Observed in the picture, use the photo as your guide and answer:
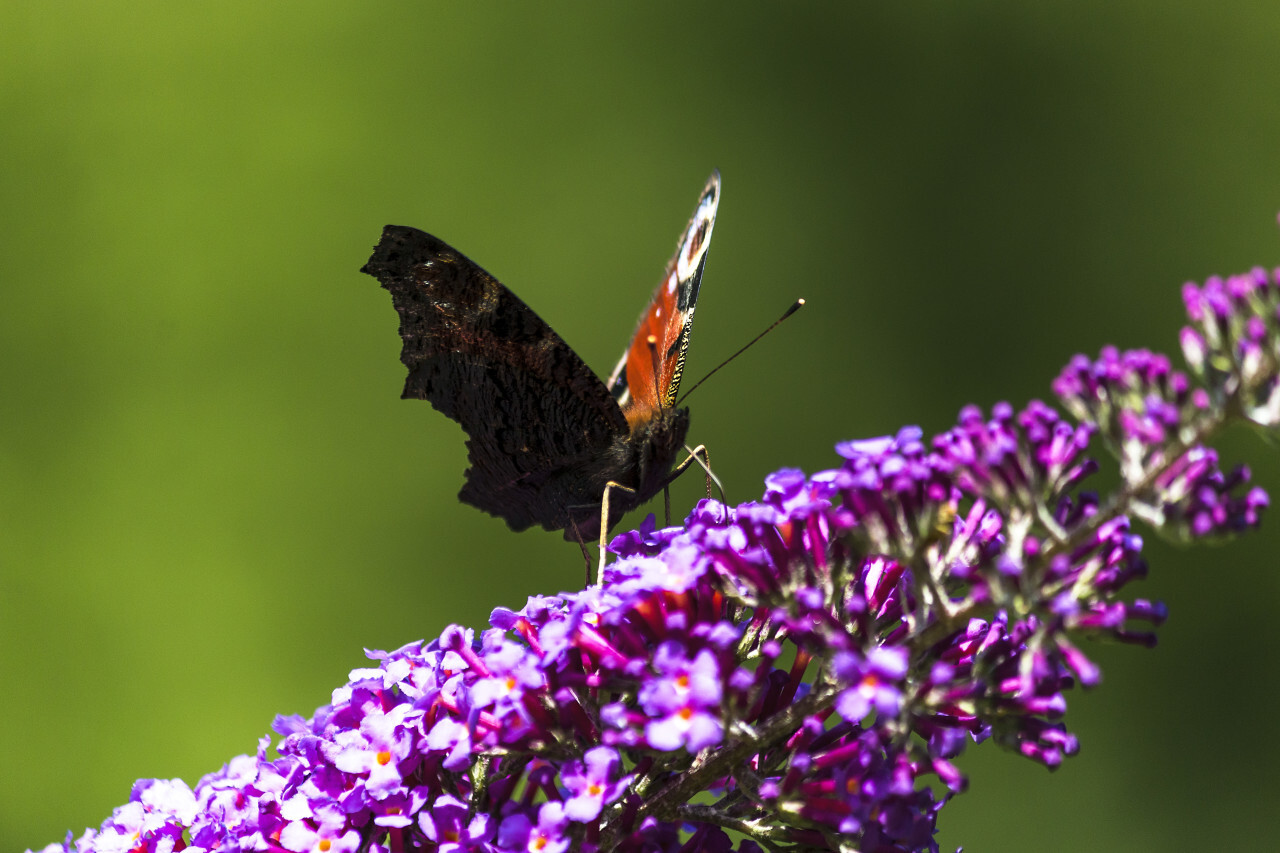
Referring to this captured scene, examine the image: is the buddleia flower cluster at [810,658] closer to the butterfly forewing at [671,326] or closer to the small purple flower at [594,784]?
the small purple flower at [594,784]

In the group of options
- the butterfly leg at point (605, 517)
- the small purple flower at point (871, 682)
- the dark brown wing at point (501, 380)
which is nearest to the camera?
the small purple flower at point (871, 682)

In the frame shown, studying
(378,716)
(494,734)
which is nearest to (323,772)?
(378,716)

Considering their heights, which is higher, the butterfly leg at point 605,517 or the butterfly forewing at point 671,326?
the butterfly forewing at point 671,326

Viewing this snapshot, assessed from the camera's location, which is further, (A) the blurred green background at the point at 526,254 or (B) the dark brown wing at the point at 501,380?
(A) the blurred green background at the point at 526,254

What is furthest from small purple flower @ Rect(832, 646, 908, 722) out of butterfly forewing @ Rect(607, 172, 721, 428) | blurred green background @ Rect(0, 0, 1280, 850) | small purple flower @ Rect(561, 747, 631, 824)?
blurred green background @ Rect(0, 0, 1280, 850)

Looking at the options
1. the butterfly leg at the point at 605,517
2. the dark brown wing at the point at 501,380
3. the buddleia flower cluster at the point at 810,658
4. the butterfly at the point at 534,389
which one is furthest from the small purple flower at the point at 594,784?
the dark brown wing at the point at 501,380

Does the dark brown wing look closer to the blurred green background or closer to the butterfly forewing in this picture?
the butterfly forewing

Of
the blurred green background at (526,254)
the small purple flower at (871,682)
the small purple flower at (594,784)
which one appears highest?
the blurred green background at (526,254)
